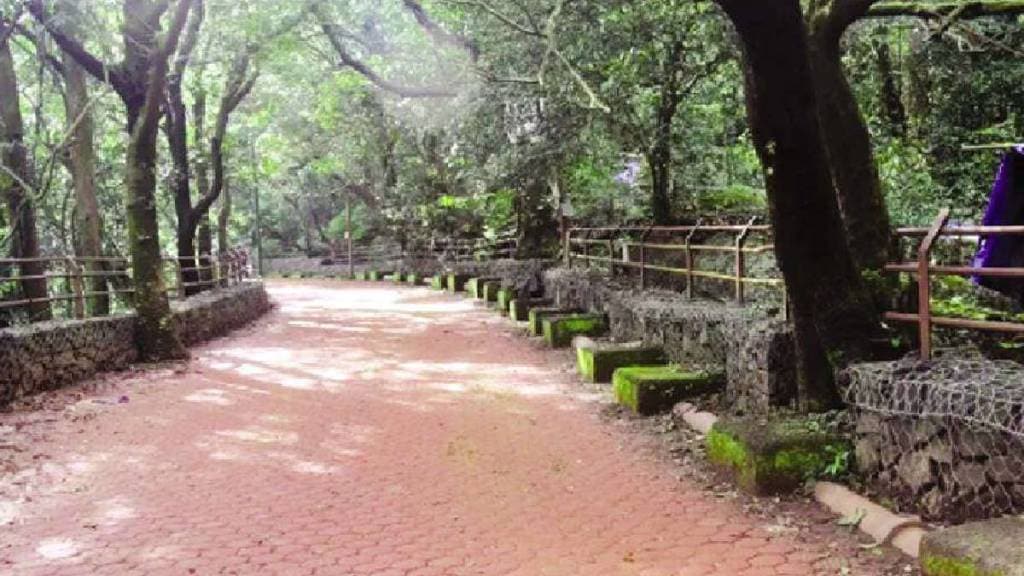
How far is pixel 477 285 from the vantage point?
21.6 meters

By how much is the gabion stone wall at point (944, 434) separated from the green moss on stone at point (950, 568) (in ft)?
2.18

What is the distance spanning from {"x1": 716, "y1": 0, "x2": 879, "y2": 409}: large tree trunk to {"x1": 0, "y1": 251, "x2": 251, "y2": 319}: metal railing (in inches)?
306

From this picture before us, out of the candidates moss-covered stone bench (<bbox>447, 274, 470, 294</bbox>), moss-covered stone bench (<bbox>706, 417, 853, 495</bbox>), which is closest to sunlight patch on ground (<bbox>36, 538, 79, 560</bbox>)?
moss-covered stone bench (<bbox>706, 417, 853, 495</bbox>)

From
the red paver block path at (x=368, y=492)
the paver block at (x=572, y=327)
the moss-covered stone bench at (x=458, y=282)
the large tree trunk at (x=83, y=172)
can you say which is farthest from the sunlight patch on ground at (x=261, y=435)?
the moss-covered stone bench at (x=458, y=282)

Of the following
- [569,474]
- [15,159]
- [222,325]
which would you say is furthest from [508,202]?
[569,474]

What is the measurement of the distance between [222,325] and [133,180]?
4659 millimetres

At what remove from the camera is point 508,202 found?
21.7 metres

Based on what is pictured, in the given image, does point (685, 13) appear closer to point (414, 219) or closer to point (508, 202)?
point (508, 202)

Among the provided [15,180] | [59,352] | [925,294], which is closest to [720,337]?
[925,294]

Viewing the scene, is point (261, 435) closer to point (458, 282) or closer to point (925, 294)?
point (925, 294)

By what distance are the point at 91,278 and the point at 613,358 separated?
372 inches

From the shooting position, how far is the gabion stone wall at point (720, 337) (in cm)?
666

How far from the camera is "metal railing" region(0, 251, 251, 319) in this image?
11.0 m

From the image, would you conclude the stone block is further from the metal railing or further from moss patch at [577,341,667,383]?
moss patch at [577,341,667,383]
